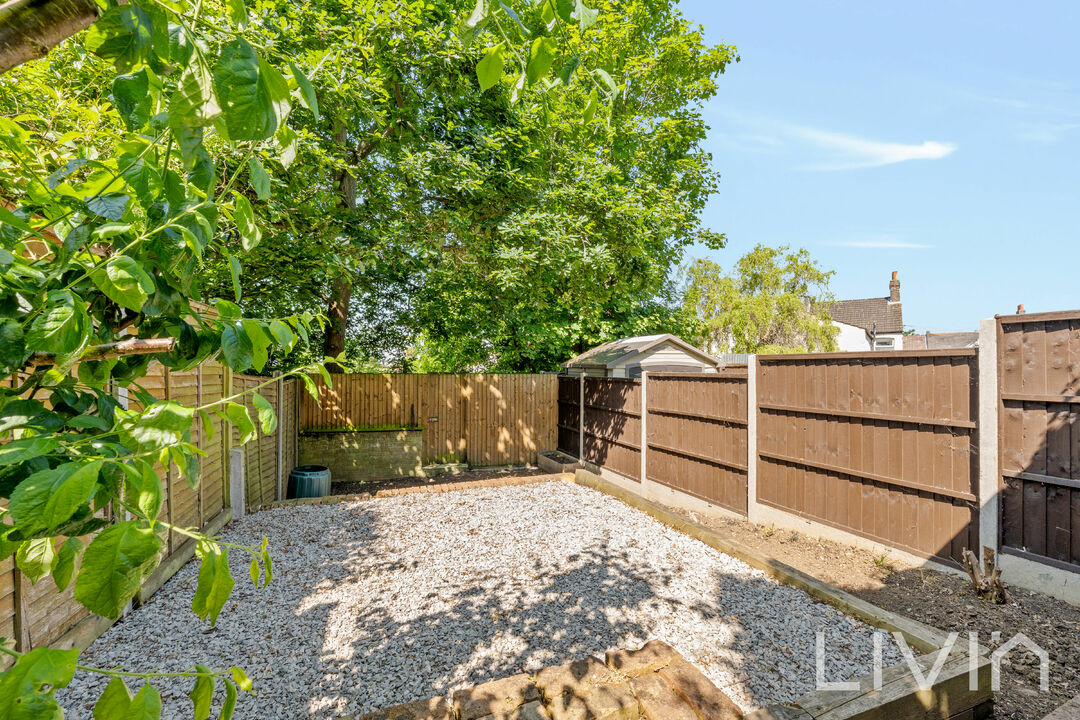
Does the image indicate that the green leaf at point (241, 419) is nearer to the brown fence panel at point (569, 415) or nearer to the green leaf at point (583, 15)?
the green leaf at point (583, 15)

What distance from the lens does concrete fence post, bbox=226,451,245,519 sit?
197 inches

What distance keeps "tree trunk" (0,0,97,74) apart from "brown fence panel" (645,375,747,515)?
5.47 metres

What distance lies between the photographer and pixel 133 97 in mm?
752

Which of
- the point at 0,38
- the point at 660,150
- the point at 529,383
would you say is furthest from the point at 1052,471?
the point at 660,150

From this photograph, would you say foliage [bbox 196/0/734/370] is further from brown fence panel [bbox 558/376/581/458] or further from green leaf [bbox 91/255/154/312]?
green leaf [bbox 91/255/154/312]

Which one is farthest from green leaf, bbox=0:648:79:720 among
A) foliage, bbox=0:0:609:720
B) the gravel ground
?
the gravel ground

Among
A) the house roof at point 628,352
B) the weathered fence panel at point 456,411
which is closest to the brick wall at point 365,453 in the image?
the weathered fence panel at point 456,411

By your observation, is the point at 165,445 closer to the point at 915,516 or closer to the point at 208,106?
the point at 208,106

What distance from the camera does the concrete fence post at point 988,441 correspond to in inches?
134

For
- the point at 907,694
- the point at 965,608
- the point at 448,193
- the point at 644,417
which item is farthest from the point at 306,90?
the point at 448,193

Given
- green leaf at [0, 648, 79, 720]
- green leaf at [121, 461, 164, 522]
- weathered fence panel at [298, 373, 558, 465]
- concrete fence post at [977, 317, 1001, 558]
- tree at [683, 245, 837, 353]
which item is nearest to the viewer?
green leaf at [0, 648, 79, 720]

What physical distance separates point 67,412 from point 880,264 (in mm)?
35663

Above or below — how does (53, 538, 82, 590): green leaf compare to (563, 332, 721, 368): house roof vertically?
below

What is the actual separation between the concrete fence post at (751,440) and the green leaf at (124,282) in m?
5.26
